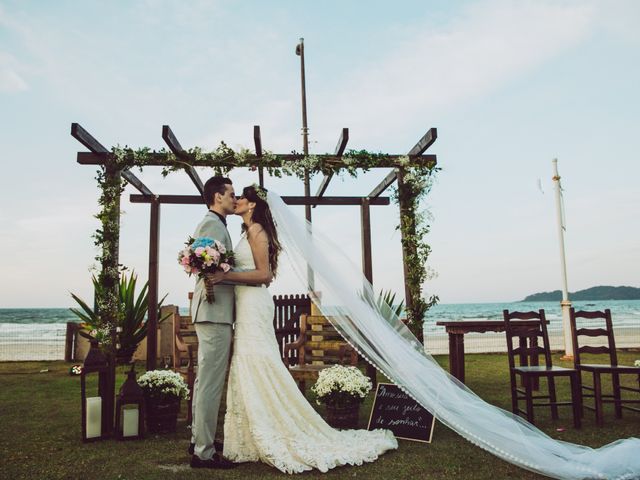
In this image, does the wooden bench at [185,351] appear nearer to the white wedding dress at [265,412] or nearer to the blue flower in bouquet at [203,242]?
the white wedding dress at [265,412]

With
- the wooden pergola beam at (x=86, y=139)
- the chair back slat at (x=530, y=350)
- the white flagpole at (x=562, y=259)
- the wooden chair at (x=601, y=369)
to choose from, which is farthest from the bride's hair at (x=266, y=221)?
the white flagpole at (x=562, y=259)

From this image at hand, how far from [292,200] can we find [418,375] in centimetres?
490

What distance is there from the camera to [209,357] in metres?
3.75

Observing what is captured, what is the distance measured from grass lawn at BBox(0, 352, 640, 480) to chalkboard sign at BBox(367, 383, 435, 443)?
99 mm

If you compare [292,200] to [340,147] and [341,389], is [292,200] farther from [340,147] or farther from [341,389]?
[341,389]

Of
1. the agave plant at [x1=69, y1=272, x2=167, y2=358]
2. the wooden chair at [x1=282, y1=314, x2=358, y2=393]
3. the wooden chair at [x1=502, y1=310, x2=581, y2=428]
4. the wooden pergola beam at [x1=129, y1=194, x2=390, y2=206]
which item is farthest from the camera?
the agave plant at [x1=69, y1=272, x2=167, y2=358]

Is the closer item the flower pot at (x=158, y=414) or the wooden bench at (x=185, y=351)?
the flower pot at (x=158, y=414)

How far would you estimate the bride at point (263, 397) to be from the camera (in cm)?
370

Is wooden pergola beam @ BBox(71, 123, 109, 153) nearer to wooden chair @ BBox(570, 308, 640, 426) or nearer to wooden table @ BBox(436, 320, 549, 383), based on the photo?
wooden table @ BBox(436, 320, 549, 383)

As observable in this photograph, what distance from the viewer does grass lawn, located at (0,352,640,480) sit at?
3514mm

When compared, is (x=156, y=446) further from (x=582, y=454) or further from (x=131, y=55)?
(x=131, y=55)

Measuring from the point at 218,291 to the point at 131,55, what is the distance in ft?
19.1

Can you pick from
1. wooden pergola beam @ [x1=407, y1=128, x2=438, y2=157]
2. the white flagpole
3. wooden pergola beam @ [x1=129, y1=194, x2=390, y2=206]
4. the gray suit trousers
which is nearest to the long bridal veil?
the gray suit trousers

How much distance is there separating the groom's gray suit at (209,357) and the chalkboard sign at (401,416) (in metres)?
1.62
